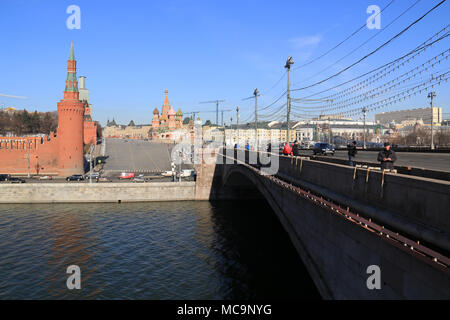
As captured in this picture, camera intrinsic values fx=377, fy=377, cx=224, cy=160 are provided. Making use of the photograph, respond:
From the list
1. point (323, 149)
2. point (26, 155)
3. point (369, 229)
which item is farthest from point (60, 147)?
point (369, 229)

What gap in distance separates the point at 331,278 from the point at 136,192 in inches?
1523

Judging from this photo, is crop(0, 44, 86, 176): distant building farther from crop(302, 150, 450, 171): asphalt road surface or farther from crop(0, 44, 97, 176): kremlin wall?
crop(302, 150, 450, 171): asphalt road surface

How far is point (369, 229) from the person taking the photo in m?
9.07

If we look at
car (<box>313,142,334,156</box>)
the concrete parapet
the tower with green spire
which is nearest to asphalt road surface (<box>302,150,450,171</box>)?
car (<box>313,142,334,156</box>)

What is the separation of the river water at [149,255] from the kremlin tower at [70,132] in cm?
2070

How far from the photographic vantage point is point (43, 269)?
77.9ft

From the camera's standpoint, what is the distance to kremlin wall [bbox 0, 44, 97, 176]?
63.1 meters

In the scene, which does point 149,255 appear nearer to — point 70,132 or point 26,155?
point 70,132

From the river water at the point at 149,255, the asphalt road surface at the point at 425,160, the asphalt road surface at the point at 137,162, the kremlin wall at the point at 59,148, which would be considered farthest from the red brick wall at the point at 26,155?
the asphalt road surface at the point at 425,160

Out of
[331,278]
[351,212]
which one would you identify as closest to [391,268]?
[351,212]

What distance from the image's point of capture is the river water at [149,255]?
20.4 metres

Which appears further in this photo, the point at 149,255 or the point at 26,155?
the point at 26,155

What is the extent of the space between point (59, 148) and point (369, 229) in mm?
62668

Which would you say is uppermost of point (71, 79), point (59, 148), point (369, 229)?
point (71, 79)
